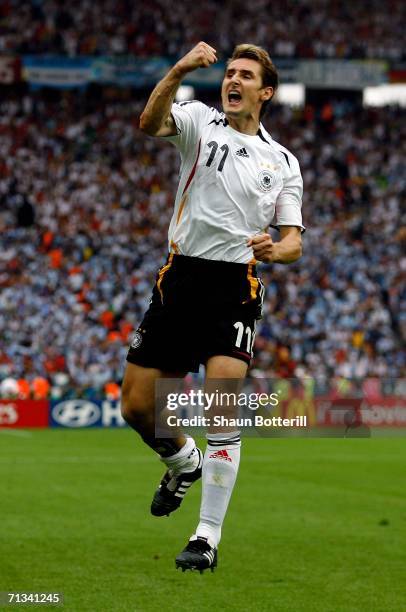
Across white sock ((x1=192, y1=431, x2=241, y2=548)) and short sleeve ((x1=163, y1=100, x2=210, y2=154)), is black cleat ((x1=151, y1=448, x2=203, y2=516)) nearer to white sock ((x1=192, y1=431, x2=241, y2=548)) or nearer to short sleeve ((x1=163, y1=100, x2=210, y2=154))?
white sock ((x1=192, y1=431, x2=241, y2=548))

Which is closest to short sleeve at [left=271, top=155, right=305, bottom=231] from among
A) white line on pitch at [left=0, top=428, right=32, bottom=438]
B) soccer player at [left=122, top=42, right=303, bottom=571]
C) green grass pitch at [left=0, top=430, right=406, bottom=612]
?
soccer player at [left=122, top=42, right=303, bottom=571]

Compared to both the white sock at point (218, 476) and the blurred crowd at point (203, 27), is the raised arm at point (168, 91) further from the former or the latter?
the blurred crowd at point (203, 27)

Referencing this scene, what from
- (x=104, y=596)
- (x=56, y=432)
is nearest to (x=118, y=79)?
(x=56, y=432)

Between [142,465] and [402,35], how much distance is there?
26.8 m

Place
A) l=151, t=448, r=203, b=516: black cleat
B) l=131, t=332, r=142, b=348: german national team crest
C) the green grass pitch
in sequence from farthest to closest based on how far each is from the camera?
the green grass pitch < l=151, t=448, r=203, b=516: black cleat < l=131, t=332, r=142, b=348: german national team crest

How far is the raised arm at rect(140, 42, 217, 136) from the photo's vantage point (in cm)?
713

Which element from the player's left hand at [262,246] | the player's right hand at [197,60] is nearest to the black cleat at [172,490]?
the player's left hand at [262,246]

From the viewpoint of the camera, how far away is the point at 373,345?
34406mm

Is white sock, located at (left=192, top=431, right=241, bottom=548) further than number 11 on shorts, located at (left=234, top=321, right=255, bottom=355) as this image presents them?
No

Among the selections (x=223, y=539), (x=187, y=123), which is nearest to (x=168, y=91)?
(x=187, y=123)

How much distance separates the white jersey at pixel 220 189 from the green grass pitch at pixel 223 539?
114 inches

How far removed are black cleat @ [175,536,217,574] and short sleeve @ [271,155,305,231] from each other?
219cm

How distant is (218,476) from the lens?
771 cm

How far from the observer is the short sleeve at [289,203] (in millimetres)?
8016
